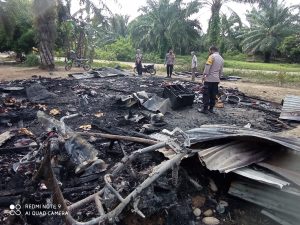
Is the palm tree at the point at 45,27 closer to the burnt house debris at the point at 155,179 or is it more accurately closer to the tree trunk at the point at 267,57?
the burnt house debris at the point at 155,179

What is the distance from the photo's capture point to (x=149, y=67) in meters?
17.7

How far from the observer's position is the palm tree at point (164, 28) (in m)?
29.7

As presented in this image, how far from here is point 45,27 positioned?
55.7 feet

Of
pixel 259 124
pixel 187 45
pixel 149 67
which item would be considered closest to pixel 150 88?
pixel 259 124

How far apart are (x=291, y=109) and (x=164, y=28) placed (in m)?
24.7

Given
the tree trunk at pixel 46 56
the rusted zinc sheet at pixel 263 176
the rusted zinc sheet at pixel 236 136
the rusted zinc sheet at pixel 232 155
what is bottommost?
the rusted zinc sheet at pixel 263 176

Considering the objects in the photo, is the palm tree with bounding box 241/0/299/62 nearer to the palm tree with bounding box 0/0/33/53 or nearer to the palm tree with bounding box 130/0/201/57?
the palm tree with bounding box 130/0/201/57

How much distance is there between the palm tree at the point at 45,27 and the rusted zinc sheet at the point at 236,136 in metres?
14.4

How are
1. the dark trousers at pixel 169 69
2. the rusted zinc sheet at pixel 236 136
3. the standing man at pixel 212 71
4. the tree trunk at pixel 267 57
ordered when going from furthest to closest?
the tree trunk at pixel 267 57
the dark trousers at pixel 169 69
the standing man at pixel 212 71
the rusted zinc sheet at pixel 236 136

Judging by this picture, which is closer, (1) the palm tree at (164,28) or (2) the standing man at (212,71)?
(2) the standing man at (212,71)

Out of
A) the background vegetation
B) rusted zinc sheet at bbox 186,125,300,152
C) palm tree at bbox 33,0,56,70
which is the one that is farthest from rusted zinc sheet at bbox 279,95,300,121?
palm tree at bbox 33,0,56,70

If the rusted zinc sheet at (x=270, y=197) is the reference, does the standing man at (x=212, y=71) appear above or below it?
above

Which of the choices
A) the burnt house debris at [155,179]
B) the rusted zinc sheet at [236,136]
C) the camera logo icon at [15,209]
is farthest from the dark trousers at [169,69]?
the camera logo icon at [15,209]

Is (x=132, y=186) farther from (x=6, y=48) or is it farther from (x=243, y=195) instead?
(x=6, y=48)
